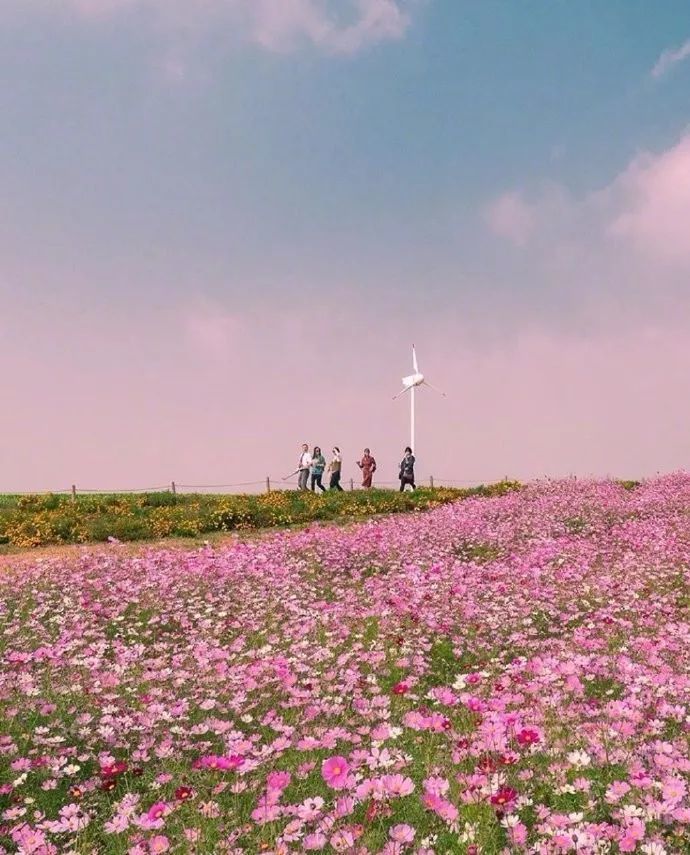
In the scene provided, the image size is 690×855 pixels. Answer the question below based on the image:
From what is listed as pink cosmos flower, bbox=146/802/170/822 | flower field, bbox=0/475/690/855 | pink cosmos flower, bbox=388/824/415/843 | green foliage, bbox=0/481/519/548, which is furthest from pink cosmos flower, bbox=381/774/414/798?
green foliage, bbox=0/481/519/548

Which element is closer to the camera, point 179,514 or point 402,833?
point 402,833

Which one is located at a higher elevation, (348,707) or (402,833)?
(402,833)

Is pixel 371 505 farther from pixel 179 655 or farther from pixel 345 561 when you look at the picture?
pixel 179 655

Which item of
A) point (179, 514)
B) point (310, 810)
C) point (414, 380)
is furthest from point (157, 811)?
point (414, 380)

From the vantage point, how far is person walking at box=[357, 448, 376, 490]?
131 feet

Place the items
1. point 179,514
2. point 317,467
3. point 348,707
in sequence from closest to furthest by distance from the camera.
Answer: point 348,707
point 179,514
point 317,467

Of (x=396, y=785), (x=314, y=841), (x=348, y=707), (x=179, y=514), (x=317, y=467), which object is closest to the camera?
(x=314, y=841)

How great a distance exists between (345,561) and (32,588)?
18.2ft

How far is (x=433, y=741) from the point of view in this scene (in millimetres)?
→ 5648

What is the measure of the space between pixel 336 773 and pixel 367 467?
118 feet

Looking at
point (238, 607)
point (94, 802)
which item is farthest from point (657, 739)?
point (238, 607)

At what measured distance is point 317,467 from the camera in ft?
126

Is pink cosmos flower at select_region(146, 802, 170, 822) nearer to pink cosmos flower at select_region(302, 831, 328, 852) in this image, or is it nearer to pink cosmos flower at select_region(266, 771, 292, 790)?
pink cosmos flower at select_region(266, 771, 292, 790)

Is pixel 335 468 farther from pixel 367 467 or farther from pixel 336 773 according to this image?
pixel 336 773
